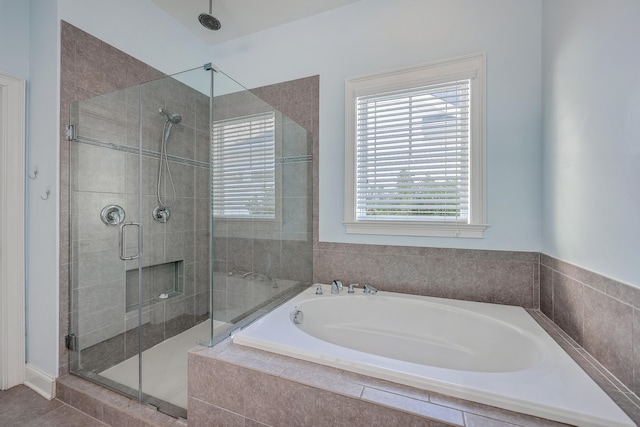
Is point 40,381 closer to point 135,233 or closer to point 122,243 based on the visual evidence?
point 122,243

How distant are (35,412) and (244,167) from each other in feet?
6.11

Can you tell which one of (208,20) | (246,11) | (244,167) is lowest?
Result: (244,167)

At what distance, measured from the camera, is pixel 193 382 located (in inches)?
50.1

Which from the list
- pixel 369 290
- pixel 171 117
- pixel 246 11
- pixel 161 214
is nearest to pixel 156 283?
pixel 161 214

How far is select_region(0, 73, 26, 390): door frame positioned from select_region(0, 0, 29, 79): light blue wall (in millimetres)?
73

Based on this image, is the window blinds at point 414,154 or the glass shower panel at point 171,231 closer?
the glass shower panel at point 171,231

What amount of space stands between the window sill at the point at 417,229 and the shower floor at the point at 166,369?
3.91 ft

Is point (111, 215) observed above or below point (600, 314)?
above

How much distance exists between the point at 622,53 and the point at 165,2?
2914 mm

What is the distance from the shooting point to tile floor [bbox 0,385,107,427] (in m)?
1.50

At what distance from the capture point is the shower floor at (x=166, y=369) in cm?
152

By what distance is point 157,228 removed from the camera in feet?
5.88

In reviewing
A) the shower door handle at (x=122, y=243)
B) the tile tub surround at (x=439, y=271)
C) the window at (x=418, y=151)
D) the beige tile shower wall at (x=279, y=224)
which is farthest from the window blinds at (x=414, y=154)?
the shower door handle at (x=122, y=243)

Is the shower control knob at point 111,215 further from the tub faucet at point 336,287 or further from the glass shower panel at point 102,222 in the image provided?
the tub faucet at point 336,287
